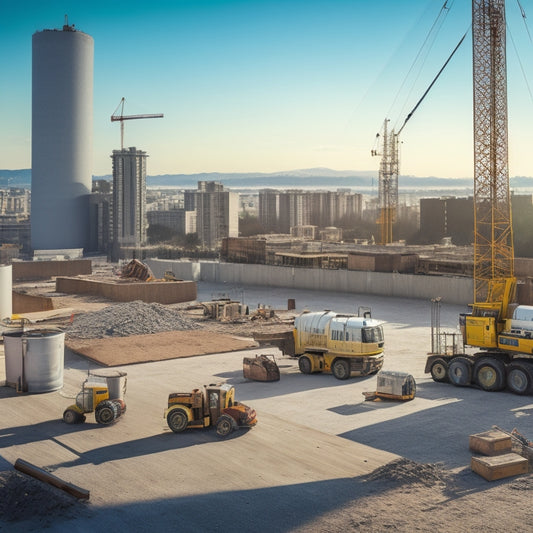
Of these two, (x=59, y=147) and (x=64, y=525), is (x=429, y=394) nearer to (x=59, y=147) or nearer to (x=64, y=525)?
(x=64, y=525)

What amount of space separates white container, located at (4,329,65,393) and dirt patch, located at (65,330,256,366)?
18.3ft

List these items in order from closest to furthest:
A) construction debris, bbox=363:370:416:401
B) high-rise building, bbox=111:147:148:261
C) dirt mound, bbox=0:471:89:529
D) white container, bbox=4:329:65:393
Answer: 1. dirt mound, bbox=0:471:89:529
2. construction debris, bbox=363:370:416:401
3. white container, bbox=4:329:65:393
4. high-rise building, bbox=111:147:148:261

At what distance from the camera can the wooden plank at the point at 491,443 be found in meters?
16.9

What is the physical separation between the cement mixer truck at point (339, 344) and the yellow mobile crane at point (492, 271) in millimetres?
2270

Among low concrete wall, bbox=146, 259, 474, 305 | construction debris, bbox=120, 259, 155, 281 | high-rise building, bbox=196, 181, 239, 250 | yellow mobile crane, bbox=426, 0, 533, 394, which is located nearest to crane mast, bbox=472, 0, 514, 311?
yellow mobile crane, bbox=426, 0, 533, 394

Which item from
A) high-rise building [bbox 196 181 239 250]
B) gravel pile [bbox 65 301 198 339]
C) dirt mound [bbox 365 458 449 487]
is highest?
high-rise building [bbox 196 181 239 250]

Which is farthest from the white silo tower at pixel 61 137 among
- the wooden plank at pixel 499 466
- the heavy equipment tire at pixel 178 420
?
the wooden plank at pixel 499 466

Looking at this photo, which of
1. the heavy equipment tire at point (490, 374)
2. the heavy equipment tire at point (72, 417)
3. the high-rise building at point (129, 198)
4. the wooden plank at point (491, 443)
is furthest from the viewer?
the high-rise building at point (129, 198)

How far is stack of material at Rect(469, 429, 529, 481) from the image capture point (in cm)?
1555

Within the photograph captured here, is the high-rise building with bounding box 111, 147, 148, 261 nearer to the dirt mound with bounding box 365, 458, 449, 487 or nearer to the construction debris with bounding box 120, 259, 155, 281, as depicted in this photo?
the construction debris with bounding box 120, 259, 155, 281

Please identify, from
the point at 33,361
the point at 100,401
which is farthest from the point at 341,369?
the point at 33,361

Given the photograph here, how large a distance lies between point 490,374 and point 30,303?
39418 millimetres

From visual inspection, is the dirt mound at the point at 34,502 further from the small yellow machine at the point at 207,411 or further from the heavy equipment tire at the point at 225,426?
the heavy equipment tire at the point at 225,426

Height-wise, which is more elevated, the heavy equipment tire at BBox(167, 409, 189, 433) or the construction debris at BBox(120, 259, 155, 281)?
the construction debris at BBox(120, 259, 155, 281)
